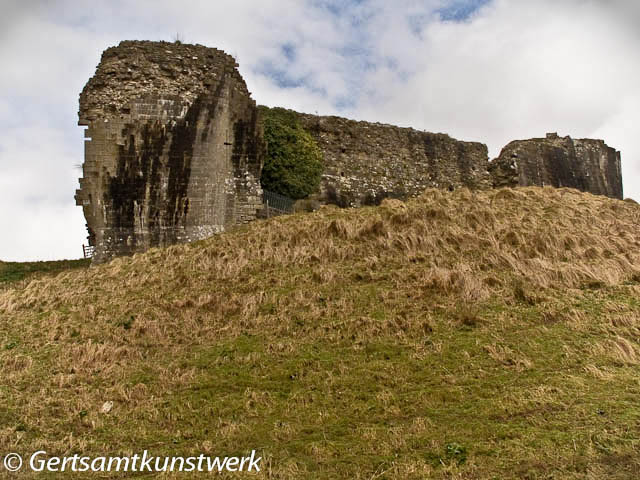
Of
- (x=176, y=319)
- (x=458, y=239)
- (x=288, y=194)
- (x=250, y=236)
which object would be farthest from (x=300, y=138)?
(x=176, y=319)

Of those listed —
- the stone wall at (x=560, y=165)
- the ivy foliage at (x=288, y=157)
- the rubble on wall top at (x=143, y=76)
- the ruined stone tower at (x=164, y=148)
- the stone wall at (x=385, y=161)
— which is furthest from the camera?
the stone wall at (x=560, y=165)

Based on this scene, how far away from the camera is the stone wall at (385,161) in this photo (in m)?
20.4

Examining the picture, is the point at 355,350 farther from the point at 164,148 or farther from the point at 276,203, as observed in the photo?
the point at 164,148

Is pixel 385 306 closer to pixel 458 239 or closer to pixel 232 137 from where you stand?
pixel 458 239

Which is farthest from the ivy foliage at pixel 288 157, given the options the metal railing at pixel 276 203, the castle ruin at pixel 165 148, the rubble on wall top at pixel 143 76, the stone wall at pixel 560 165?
the stone wall at pixel 560 165

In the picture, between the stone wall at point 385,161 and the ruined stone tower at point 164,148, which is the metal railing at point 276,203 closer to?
the ruined stone tower at point 164,148

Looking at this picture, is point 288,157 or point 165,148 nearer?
point 165,148

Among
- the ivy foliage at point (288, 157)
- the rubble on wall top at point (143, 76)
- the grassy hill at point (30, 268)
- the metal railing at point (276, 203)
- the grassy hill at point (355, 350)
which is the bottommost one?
the grassy hill at point (355, 350)

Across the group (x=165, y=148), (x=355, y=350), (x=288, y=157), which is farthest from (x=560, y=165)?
(x=355, y=350)

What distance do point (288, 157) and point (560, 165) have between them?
13686mm

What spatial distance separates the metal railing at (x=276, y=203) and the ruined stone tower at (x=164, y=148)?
0.44 m

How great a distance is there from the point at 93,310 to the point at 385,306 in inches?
227

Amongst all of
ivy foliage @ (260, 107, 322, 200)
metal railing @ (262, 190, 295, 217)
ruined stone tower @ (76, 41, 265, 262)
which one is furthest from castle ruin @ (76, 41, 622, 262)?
ivy foliage @ (260, 107, 322, 200)

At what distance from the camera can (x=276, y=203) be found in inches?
693
